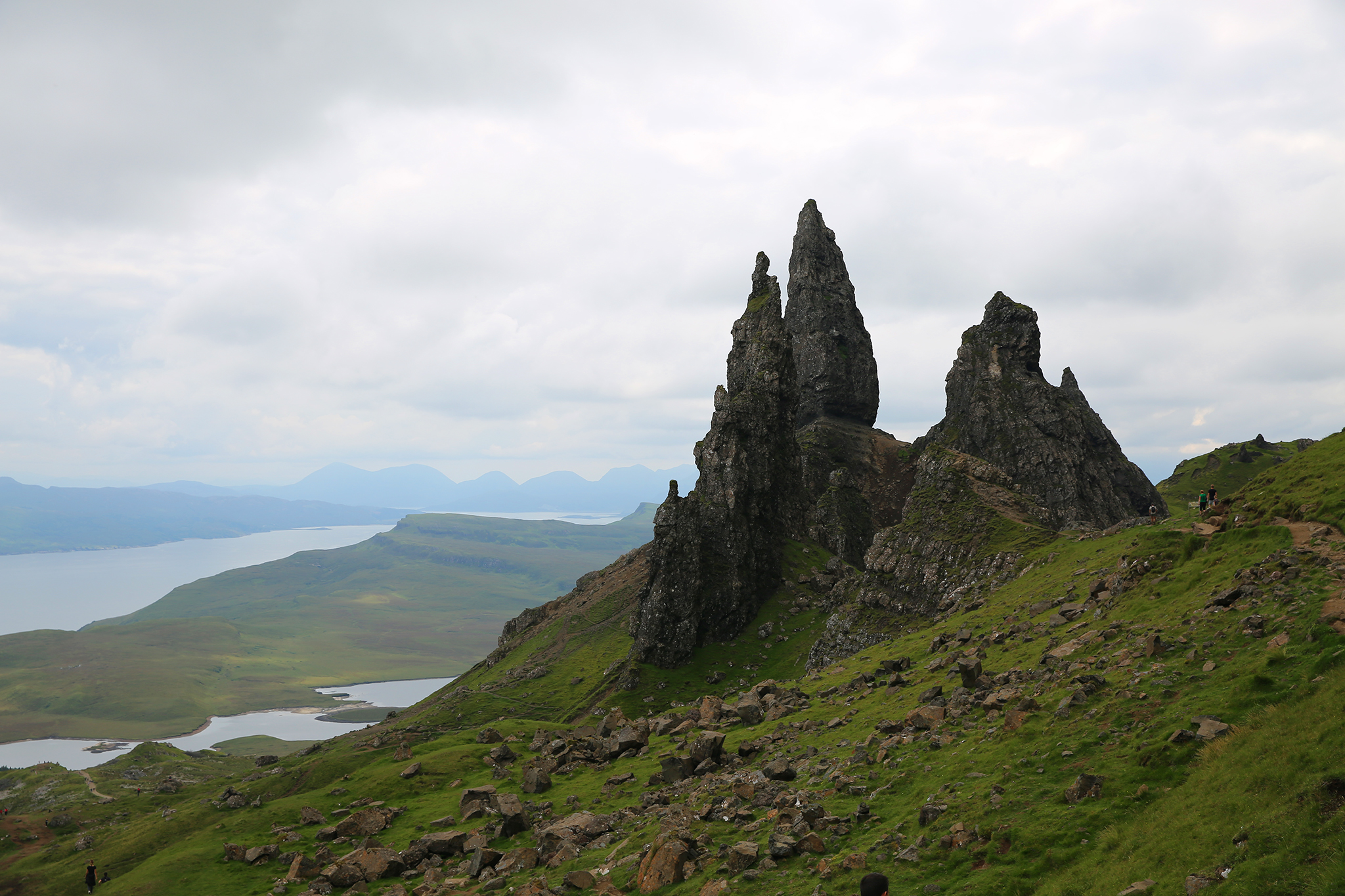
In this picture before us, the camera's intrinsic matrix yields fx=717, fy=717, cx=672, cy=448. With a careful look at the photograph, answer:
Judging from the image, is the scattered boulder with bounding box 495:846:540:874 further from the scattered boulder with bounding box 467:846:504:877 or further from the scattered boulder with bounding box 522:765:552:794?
the scattered boulder with bounding box 522:765:552:794

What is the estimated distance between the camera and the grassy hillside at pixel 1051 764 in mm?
26375

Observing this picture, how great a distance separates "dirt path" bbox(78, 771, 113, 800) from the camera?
6153 inches

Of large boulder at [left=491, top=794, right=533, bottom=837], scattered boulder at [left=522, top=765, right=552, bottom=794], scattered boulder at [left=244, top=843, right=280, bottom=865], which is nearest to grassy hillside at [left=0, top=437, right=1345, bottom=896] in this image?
large boulder at [left=491, top=794, right=533, bottom=837]

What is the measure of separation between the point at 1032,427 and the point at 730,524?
78.0 m

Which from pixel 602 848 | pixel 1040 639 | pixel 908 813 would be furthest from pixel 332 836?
pixel 1040 639

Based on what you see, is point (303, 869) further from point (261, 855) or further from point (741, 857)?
point (741, 857)

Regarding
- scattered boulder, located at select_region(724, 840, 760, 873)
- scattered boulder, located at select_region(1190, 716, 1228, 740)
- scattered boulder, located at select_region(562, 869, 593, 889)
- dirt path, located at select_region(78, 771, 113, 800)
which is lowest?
dirt path, located at select_region(78, 771, 113, 800)

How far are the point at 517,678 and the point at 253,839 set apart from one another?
10590 centimetres

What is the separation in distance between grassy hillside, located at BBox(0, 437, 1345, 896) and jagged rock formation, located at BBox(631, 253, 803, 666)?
66.8m

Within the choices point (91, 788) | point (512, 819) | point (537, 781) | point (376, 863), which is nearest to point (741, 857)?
point (512, 819)

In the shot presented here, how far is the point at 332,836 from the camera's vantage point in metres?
83.8

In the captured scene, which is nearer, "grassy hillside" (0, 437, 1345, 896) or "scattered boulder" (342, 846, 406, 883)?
"grassy hillside" (0, 437, 1345, 896)

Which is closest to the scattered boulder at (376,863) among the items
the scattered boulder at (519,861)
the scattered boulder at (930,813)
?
the scattered boulder at (519,861)

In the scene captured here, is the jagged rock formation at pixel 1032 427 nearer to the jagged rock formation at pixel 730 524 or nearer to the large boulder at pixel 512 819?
the jagged rock formation at pixel 730 524
